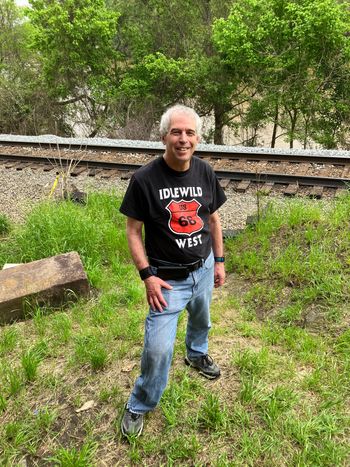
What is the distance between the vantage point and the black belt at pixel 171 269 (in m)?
2.37

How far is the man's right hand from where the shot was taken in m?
2.30

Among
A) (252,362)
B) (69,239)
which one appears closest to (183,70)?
(69,239)

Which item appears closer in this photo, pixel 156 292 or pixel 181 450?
pixel 156 292

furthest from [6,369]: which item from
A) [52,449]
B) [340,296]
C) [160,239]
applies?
[340,296]

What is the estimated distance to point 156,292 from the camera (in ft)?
7.54

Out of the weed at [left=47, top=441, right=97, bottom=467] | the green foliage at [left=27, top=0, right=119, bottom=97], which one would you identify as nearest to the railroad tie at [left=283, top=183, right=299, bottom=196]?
the weed at [left=47, top=441, right=97, bottom=467]

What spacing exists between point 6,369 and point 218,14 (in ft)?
55.3

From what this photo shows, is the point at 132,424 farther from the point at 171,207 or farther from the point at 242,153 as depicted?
the point at 242,153

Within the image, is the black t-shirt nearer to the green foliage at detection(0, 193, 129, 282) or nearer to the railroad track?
the green foliage at detection(0, 193, 129, 282)

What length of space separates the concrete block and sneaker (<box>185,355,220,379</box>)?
140 centimetres

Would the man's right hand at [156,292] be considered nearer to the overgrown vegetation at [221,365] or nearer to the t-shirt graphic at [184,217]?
the t-shirt graphic at [184,217]

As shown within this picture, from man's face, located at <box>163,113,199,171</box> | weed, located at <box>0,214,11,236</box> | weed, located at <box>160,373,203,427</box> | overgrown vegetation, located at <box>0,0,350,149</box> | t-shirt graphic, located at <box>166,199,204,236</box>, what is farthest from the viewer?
overgrown vegetation, located at <box>0,0,350,149</box>

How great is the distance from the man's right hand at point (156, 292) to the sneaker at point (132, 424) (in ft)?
2.60

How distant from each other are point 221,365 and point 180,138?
1897 millimetres
